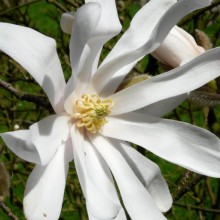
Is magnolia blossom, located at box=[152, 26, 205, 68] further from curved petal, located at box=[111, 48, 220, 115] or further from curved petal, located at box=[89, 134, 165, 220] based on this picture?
curved petal, located at box=[89, 134, 165, 220]

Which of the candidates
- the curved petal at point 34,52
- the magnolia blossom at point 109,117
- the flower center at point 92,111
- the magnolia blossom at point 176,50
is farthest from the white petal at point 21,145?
the magnolia blossom at point 176,50

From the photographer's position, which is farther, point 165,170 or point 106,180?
point 165,170

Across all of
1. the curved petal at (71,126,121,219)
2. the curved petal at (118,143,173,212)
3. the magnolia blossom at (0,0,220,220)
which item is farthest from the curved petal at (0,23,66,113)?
the curved petal at (118,143,173,212)

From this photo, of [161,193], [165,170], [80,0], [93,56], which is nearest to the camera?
[93,56]

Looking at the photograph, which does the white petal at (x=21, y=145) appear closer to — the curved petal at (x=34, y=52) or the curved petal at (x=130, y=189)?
the curved petal at (x=34, y=52)

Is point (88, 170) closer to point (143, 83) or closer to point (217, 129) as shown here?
point (143, 83)

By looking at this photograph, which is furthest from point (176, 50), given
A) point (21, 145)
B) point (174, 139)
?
point (21, 145)

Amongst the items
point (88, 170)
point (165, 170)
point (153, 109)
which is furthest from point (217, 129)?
point (165, 170)
